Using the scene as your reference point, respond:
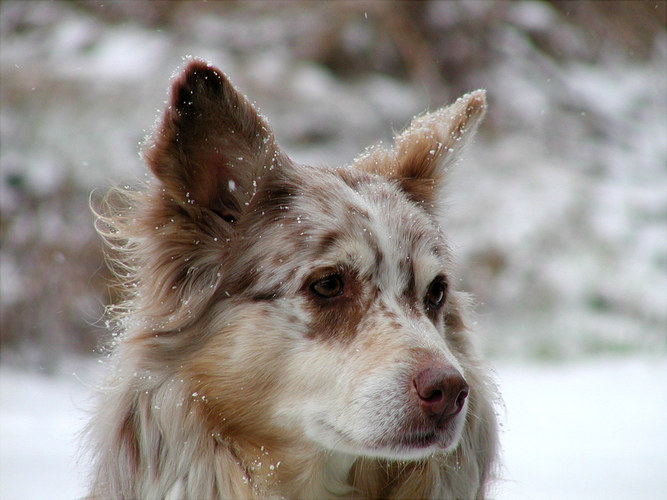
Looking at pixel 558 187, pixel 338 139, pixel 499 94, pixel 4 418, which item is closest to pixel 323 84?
pixel 338 139

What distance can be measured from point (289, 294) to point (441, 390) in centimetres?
64

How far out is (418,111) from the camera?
1109 cm

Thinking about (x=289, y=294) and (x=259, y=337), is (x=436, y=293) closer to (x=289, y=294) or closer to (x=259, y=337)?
(x=289, y=294)

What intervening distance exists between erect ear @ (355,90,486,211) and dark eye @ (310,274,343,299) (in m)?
0.74

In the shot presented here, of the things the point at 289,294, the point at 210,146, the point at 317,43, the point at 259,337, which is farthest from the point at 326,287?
the point at 317,43

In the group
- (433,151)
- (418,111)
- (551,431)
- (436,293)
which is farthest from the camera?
(418,111)

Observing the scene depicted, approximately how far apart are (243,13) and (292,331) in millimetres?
9811

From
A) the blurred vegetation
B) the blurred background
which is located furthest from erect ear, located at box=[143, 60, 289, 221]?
the blurred vegetation

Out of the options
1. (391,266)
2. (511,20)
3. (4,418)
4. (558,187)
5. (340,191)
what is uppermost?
(511,20)

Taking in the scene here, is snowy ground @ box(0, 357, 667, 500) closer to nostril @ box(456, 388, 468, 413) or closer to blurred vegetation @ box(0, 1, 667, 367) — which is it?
nostril @ box(456, 388, 468, 413)

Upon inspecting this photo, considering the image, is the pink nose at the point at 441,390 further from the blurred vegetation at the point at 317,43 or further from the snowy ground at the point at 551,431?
the blurred vegetation at the point at 317,43

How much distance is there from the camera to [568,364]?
336 inches

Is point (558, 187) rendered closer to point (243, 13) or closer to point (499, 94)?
point (499, 94)

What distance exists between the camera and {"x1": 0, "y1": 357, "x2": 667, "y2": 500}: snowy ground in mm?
4930
